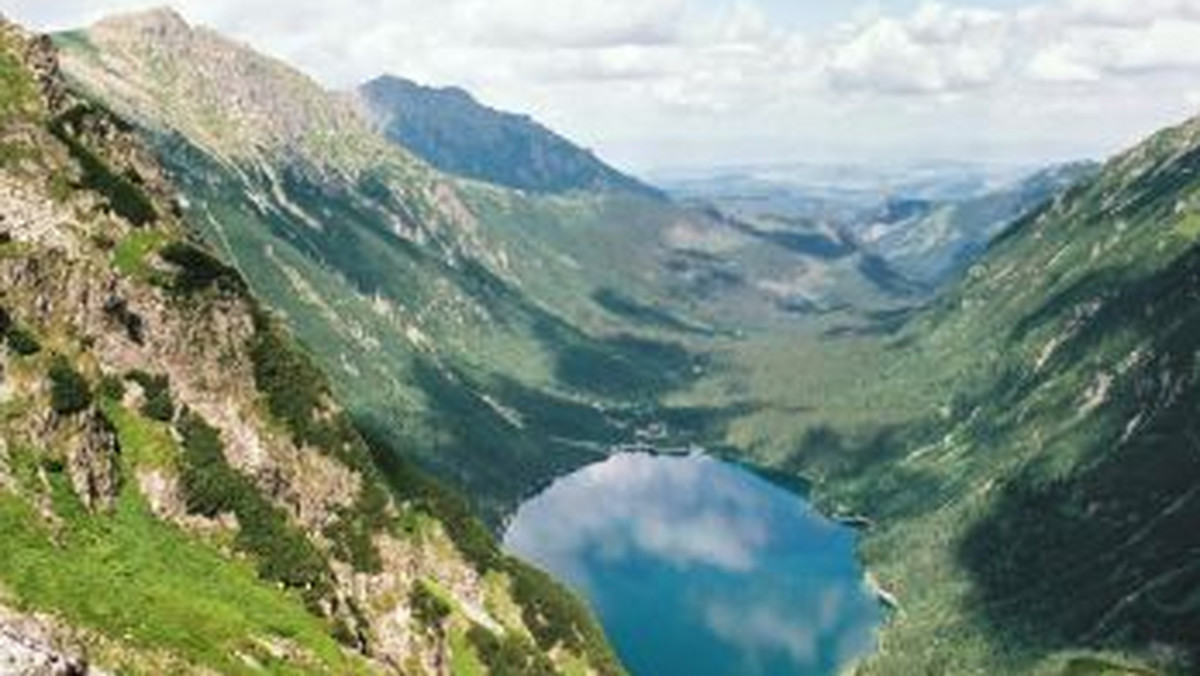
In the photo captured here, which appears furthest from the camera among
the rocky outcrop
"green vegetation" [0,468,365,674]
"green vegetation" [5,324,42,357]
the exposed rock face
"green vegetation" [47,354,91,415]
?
"green vegetation" [5,324,42,357]

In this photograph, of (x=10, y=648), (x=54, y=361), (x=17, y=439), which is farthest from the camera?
(x=54, y=361)

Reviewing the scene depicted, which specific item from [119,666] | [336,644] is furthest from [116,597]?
[336,644]

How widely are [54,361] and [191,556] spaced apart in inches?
1005

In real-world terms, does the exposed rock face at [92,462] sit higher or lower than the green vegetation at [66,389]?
lower

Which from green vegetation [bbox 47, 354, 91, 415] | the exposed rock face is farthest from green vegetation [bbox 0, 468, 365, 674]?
green vegetation [bbox 47, 354, 91, 415]

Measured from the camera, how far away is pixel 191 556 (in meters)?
191

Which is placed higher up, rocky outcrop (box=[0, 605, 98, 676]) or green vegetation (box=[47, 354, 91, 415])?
green vegetation (box=[47, 354, 91, 415])

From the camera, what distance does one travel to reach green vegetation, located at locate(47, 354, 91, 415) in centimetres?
18700

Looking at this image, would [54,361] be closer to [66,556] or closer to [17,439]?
[17,439]

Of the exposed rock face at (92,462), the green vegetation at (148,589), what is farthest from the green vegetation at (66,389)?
the green vegetation at (148,589)

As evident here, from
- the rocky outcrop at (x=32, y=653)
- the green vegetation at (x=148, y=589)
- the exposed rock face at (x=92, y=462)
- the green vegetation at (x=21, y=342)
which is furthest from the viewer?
the green vegetation at (x=21, y=342)

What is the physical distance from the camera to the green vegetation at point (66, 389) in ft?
614

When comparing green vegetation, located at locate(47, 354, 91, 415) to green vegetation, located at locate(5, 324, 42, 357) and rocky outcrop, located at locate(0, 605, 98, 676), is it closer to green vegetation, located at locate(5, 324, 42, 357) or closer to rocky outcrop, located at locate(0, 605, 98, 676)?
green vegetation, located at locate(5, 324, 42, 357)

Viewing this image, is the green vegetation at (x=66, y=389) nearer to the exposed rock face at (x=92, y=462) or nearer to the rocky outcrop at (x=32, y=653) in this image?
the exposed rock face at (x=92, y=462)
